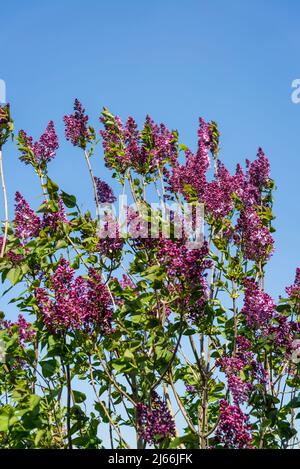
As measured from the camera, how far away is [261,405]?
527 cm

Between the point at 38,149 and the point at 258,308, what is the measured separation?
3.21 meters

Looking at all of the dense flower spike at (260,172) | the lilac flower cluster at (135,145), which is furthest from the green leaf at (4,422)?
the dense flower spike at (260,172)

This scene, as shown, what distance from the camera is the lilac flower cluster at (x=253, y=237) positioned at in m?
6.08

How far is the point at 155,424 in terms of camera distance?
4.17m

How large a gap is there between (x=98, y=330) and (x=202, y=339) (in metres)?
1.42

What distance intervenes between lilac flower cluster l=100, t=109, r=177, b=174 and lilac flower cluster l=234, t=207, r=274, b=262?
1169mm

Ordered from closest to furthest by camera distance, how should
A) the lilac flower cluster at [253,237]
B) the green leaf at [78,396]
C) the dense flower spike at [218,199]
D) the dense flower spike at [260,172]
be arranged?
1. the green leaf at [78,396]
2. the dense flower spike at [218,199]
3. the lilac flower cluster at [253,237]
4. the dense flower spike at [260,172]

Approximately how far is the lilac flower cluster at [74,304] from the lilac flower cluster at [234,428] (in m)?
1.15

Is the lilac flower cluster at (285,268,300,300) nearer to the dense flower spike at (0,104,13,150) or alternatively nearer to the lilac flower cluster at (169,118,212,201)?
the lilac flower cluster at (169,118,212,201)

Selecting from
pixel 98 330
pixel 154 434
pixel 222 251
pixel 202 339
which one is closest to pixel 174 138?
pixel 222 251

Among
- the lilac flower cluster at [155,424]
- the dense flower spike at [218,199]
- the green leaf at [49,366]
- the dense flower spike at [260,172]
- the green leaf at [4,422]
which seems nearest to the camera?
the lilac flower cluster at [155,424]

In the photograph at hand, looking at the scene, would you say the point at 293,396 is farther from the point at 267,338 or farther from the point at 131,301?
the point at 131,301

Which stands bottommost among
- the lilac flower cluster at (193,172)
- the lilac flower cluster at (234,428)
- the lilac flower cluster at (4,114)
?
the lilac flower cluster at (234,428)

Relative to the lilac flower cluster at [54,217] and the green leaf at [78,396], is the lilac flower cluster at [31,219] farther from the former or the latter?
the green leaf at [78,396]
